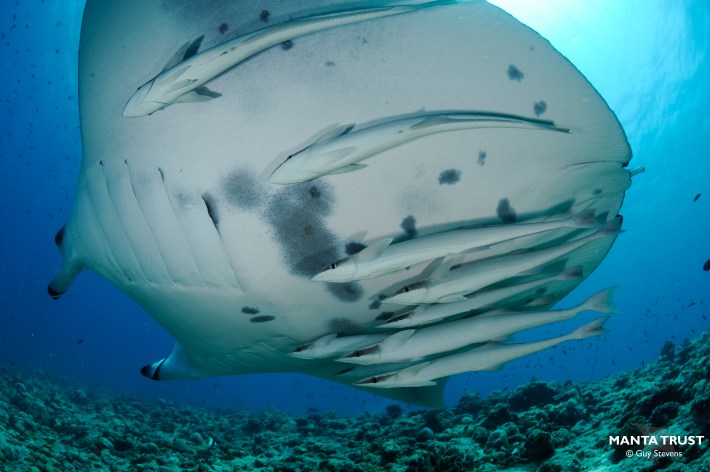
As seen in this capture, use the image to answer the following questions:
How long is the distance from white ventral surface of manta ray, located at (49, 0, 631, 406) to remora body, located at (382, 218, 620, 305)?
11cm

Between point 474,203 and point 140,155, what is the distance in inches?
64.5

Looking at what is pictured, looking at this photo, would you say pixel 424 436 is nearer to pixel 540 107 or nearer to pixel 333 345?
pixel 333 345

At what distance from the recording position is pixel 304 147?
5.92 ft

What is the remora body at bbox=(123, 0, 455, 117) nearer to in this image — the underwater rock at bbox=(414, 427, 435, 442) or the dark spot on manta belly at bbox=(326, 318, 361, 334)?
the dark spot on manta belly at bbox=(326, 318, 361, 334)

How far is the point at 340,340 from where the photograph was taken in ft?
7.99

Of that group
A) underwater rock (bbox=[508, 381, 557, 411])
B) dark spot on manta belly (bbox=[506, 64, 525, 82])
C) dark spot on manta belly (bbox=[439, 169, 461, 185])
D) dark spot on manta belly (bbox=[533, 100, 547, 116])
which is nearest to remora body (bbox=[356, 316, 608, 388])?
dark spot on manta belly (bbox=[439, 169, 461, 185])

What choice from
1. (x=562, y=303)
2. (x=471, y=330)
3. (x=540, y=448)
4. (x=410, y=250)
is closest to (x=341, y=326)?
(x=471, y=330)

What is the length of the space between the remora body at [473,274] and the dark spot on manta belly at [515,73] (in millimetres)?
912

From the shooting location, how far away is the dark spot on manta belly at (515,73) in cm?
168

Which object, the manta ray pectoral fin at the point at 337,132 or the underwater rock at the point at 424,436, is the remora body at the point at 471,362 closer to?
the manta ray pectoral fin at the point at 337,132

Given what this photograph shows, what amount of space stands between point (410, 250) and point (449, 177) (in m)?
0.39

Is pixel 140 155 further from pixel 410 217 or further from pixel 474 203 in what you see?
pixel 474 203

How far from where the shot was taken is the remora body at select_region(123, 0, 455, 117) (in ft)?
4.76

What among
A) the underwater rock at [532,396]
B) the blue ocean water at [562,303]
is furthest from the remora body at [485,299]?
the blue ocean water at [562,303]
